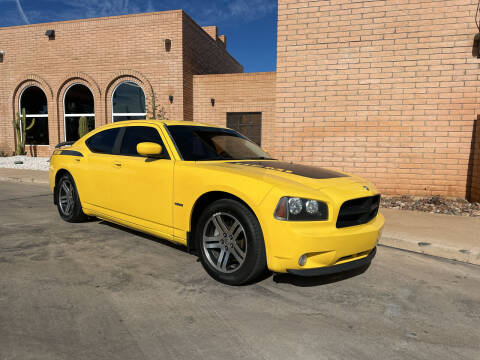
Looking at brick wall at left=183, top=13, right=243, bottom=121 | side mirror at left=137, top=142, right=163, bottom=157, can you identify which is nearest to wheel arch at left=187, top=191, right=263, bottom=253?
side mirror at left=137, top=142, right=163, bottom=157

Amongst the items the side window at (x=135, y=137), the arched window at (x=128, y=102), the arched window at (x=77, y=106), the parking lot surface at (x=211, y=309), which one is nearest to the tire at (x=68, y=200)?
the parking lot surface at (x=211, y=309)

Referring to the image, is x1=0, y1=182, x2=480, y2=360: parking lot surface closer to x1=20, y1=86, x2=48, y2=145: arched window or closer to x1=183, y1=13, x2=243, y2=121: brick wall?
x1=183, y1=13, x2=243, y2=121: brick wall

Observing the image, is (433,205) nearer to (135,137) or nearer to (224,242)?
(224,242)

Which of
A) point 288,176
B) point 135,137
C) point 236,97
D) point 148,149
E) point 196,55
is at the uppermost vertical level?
point 196,55

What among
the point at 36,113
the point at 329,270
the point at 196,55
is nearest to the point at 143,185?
the point at 329,270

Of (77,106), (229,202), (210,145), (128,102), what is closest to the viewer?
(229,202)

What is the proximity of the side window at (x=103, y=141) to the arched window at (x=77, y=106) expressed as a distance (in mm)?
12089

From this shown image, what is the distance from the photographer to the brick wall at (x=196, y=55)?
48.4 ft

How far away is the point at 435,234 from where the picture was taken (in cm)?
487

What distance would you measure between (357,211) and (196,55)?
1443 centimetres

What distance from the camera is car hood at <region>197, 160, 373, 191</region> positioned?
3025 mm

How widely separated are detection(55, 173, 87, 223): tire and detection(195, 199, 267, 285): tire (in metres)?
2.57

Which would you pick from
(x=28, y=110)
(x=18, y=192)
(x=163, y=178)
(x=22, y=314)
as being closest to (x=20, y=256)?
(x=22, y=314)

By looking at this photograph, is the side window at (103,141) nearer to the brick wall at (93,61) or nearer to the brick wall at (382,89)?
the brick wall at (382,89)
